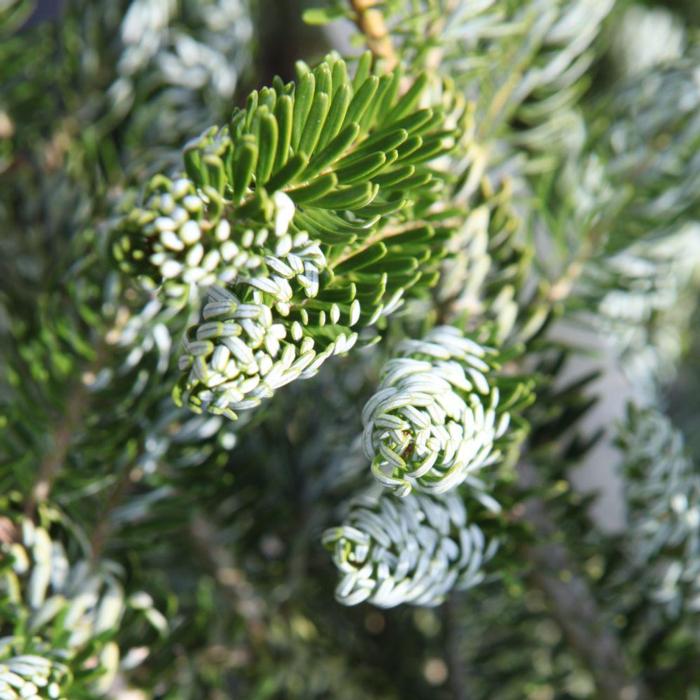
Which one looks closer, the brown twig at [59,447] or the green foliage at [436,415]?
the green foliage at [436,415]

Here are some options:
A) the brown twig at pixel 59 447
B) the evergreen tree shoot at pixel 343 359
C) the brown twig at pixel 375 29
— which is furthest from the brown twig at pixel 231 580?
the brown twig at pixel 375 29

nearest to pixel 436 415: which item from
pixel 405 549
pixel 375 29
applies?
pixel 405 549

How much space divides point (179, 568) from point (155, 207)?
12.2 inches

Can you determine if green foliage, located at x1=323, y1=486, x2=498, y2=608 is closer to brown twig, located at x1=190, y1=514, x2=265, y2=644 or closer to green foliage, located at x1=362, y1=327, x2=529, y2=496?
green foliage, located at x1=362, y1=327, x2=529, y2=496

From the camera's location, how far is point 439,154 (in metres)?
0.27

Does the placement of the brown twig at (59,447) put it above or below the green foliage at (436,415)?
below

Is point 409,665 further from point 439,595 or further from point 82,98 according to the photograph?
point 82,98

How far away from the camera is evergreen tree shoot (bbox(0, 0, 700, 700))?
0.25 metres

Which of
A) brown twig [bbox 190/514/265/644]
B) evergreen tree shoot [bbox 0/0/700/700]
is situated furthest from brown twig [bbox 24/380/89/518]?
brown twig [bbox 190/514/265/644]

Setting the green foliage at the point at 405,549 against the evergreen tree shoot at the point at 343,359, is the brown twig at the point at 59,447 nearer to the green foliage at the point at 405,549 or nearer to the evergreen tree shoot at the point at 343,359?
the evergreen tree shoot at the point at 343,359

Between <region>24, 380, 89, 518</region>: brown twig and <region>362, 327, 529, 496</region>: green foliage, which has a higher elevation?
<region>362, 327, 529, 496</region>: green foliage

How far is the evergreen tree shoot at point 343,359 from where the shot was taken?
0.25 metres

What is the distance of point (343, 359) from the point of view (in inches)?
16.4

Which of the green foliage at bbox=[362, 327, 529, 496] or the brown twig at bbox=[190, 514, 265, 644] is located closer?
the green foliage at bbox=[362, 327, 529, 496]
